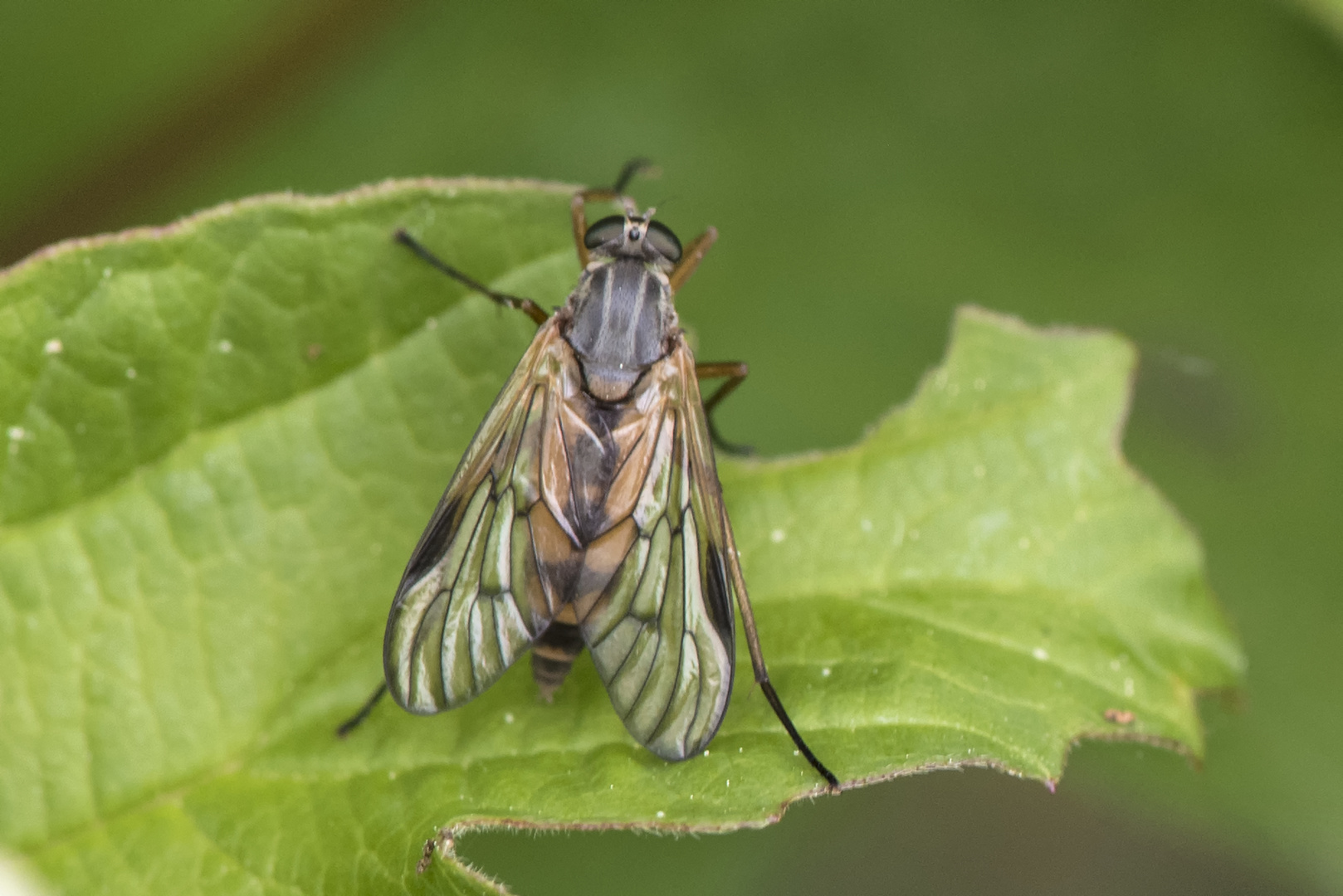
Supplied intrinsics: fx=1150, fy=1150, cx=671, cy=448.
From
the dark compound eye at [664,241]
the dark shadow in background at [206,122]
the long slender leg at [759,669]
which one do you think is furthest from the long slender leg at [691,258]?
the dark shadow in background at [206,122]

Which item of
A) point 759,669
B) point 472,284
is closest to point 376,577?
point 472,284

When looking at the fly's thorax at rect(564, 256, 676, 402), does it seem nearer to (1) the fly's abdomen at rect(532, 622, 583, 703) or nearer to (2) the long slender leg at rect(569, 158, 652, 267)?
(2) the long slender leg at rect(569, 158, 652, 267)

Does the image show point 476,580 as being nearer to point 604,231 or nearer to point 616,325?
point 616,325

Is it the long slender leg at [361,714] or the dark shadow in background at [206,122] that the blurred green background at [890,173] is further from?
the long slender leg at [361,714]

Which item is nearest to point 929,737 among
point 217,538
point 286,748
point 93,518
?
point 286,748

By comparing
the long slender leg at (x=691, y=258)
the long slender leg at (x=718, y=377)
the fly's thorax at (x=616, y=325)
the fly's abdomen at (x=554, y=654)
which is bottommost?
the fly's abdomen at (x=554, y=654)

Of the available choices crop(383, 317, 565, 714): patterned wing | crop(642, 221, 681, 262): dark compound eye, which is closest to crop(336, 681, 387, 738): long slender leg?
crop(383, 317, 565, 714): patterned wing

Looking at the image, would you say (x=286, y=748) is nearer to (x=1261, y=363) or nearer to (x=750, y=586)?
(x=750, y=586)
